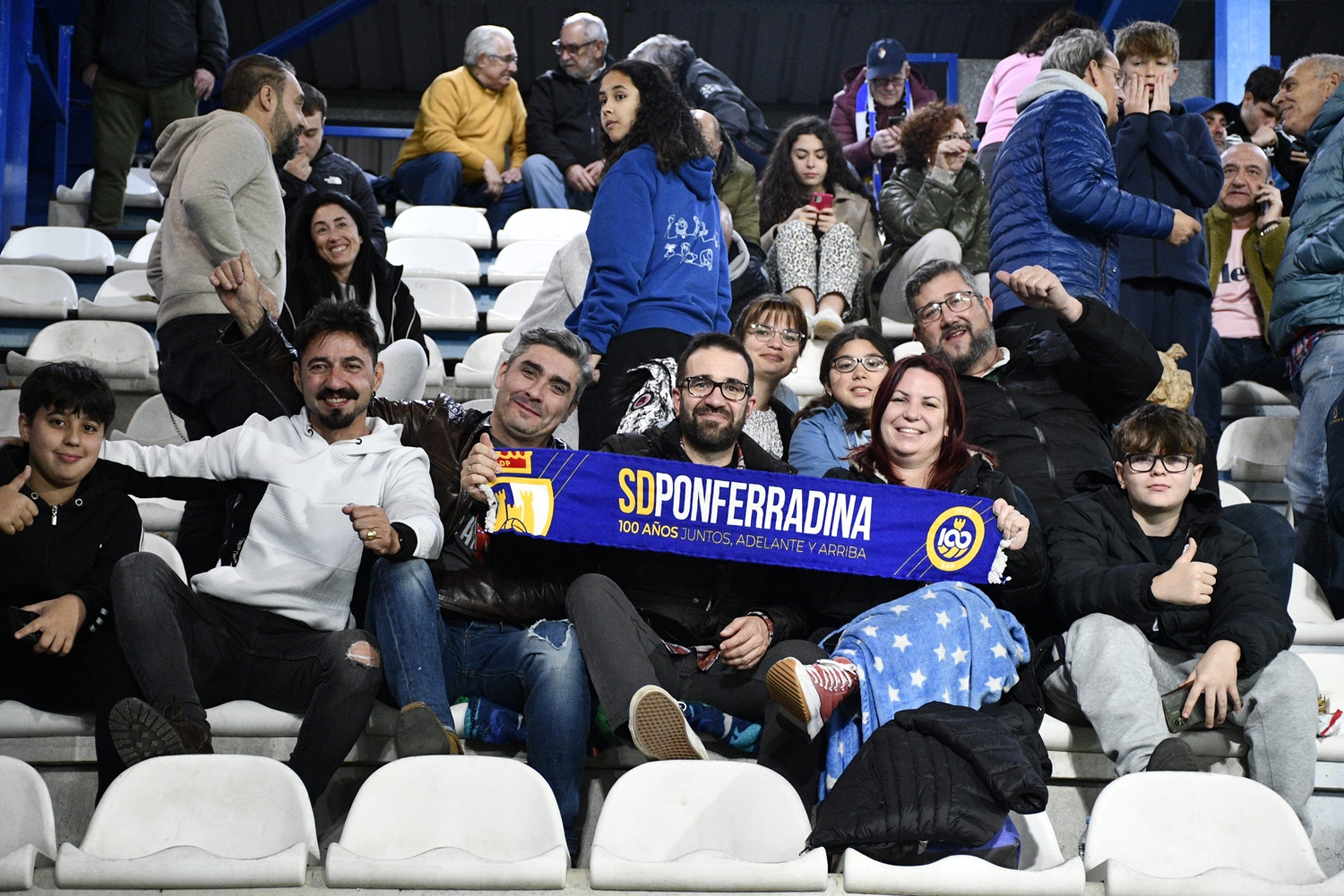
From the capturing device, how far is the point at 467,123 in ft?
20.6

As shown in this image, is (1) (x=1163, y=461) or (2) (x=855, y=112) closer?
(1) (x=1163, y=461)

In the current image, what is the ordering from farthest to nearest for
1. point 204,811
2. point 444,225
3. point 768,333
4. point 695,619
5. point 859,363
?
point 444,225 < point 768,333 < point 859,363 < point 695,619 < point 204,811

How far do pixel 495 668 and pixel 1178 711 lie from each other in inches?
51.8

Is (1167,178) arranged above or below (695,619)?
above

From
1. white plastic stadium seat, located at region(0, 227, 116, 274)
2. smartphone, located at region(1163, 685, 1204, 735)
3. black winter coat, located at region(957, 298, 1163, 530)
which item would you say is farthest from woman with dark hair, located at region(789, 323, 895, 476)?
white plastic stadium seat, located at region(0, 227, 116, 274)

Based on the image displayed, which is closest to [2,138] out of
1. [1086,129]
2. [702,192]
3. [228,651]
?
[702,192]

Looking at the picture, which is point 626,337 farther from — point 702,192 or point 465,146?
point 465,146

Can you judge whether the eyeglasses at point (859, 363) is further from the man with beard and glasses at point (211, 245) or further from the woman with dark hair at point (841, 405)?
the man with beard and glasses at point (211, 245)

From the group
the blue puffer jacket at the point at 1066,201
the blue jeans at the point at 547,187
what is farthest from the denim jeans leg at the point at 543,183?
the blue puffer jacket at the point at 1066,201

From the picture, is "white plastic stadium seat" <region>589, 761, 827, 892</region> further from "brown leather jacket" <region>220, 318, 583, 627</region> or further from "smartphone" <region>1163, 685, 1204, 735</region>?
"smartphone" <region>1163, 685, 1204, 735</region>

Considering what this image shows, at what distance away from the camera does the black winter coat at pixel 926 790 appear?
2158mm

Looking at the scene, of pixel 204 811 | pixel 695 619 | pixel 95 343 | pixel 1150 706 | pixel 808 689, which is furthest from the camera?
pixel 95 343

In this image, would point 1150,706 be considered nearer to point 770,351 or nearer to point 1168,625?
point 1168,625

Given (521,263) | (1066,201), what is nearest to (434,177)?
(521,263)
